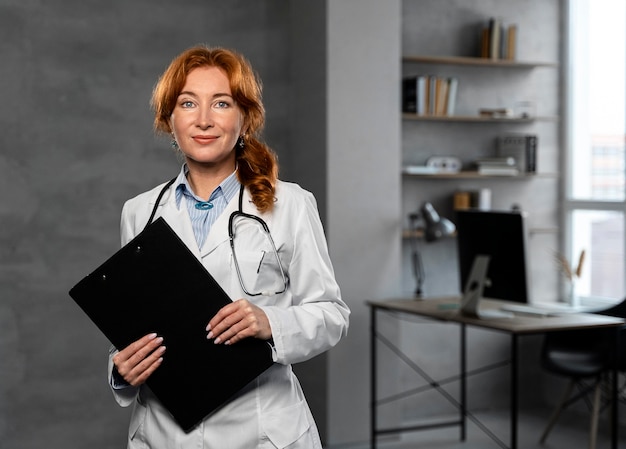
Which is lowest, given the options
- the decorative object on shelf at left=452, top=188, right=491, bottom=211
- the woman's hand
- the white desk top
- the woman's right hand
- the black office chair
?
the black office chair

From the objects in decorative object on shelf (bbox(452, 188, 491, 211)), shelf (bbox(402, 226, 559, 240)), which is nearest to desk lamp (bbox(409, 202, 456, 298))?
shelf (bbox(402, 226, 559, 240))

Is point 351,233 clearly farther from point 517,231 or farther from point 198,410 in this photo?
point 198,410

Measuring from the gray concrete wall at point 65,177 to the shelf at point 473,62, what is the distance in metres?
1.40

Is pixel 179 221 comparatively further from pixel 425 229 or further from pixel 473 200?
pixel 473 200

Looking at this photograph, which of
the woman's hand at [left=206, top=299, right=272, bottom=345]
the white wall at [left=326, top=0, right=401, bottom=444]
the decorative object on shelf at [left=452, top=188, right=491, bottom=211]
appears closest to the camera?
the woman's hand at [left=206, top=299, right=272, bottom=345]

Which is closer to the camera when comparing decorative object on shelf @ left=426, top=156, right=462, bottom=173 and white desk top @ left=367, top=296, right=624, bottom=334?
white desk top @ left=367, top=296, right=624, bottom=334

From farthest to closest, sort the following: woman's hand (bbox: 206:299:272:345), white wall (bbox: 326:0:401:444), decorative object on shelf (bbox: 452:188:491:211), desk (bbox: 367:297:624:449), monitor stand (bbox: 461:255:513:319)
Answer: decorative object on shelf (bbox: 452:188:491:211), white wall (bbox: 326:0:401:444), monitor stand (bbox: 461:255:513:319), desk (bbox: 367:297:624:449), woman's hand (bbox: 206:299:272:345)

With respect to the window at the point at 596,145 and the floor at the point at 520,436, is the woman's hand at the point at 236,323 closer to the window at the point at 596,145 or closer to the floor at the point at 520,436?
the floor at the point at 520,436

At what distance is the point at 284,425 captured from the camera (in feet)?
5.54

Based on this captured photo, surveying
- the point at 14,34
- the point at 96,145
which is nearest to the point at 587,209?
the point at 96,145

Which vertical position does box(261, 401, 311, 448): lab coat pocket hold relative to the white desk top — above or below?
above

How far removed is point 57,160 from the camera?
4.51 metres

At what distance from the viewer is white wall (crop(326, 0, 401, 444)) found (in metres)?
4.70

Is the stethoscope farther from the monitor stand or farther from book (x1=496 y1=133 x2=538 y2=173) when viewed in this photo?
book (x1=496 y1=133 x2=538 y2=173)
